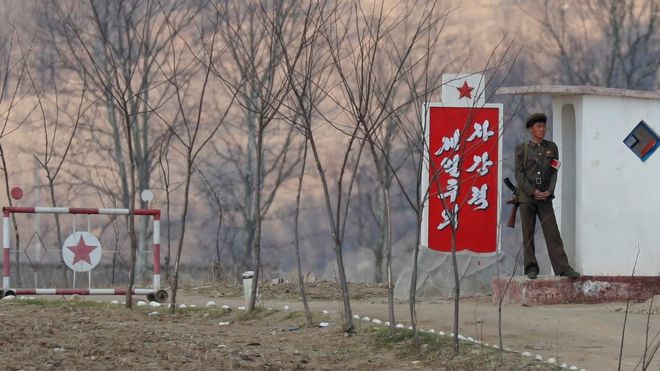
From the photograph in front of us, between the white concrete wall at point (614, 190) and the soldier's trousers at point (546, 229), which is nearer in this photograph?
the soldier's trousers at point (546, 229)

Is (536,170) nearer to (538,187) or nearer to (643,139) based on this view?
(538,187)

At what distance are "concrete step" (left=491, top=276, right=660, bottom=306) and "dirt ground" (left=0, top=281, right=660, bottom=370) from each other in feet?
0.87

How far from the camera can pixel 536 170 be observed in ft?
48.4

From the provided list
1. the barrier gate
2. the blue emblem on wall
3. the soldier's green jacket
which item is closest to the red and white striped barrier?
the barrier gate

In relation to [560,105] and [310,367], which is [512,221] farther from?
[310,367]

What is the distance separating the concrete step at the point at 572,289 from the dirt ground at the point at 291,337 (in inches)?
10.4

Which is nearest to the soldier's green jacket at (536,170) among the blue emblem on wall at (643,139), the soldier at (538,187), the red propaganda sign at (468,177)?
the soldier at (538,187)

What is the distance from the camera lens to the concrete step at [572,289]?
14664mm

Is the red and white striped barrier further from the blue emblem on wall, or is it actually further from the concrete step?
the blue emblem on wall

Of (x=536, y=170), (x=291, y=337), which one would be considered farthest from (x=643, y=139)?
(x=291, y=337)

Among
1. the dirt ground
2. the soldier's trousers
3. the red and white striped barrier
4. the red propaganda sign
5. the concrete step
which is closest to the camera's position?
the dirt ground

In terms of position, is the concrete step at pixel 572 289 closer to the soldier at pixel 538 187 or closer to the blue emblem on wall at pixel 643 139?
the soldier at pixel 538 187

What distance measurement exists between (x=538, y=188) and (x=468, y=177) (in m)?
1.80

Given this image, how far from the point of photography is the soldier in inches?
579
